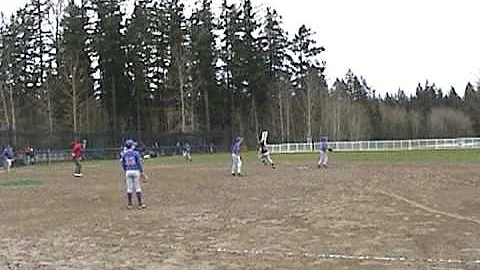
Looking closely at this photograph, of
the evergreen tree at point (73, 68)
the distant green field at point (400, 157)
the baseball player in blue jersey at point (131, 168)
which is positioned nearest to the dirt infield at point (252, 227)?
the baseball player in blue jersey at point (131, 168)

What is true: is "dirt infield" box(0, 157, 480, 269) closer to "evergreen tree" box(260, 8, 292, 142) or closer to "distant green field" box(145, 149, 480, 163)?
"distant green field" box(145, 149, 480, 163)

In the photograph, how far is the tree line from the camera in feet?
228

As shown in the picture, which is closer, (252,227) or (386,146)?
(252,227)

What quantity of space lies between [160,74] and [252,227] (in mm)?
65140

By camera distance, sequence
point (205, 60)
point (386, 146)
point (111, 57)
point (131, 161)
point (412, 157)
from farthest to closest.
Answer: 1. point (205, 60)
2. point (111, 57)
3. point (386, 146)
4. point (412, 157)
5. point (131, 161)

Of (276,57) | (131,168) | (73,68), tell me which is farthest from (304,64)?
(131,168)

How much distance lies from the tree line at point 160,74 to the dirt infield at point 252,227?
1667 inches

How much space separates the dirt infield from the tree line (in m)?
42.4

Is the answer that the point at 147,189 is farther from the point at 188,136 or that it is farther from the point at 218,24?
the point at 218,24

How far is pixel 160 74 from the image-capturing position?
7756 cm

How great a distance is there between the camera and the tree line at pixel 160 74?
69.4 meters

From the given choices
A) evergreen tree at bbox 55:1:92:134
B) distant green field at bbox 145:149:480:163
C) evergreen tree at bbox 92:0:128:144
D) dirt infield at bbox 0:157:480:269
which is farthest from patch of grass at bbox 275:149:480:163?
evergreen tree at bbox 92:0:128:144

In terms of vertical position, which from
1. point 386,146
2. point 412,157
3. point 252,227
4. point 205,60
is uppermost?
point 205,60

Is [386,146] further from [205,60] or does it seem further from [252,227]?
[252,227]
